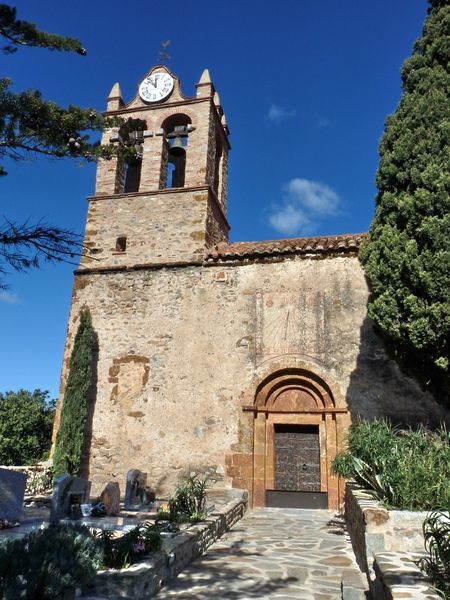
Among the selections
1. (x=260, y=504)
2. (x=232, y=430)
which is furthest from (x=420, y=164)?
(x=260, y=504)

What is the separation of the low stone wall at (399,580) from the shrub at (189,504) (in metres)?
3.47

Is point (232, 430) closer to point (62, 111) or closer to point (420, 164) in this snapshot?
point (420, 164)

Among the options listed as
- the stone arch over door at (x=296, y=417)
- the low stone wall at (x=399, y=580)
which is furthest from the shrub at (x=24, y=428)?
the low stone wall at (x=399, y=580)

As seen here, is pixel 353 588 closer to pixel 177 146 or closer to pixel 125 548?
→ pixel 125 548

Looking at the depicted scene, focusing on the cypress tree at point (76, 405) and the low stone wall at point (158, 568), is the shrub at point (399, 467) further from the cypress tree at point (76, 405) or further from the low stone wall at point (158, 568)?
the cypress tree at point (76, 405)

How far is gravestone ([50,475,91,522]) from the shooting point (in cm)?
740

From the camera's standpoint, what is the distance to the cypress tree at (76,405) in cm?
1138

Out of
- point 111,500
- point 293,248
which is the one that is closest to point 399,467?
point 111,500

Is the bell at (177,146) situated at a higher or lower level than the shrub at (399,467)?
higher

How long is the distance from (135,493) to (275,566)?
15.9 feet

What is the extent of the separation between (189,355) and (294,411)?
114 inches

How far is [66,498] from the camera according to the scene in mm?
7688

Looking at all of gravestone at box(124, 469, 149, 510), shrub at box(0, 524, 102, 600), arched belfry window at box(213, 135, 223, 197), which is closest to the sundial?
gravestone at box(124, 469, 149, 510)

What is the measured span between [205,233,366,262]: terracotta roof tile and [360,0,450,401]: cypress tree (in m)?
1.77
